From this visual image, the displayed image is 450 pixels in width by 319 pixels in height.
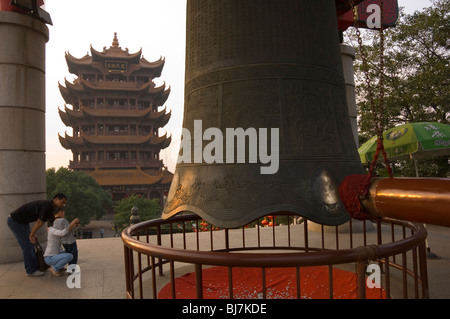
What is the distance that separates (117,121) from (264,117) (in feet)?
88.3

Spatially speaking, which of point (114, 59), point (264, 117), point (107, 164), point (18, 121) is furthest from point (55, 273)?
point (114, 59)

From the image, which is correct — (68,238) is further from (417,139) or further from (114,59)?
(114,59)

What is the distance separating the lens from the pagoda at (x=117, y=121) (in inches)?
1007

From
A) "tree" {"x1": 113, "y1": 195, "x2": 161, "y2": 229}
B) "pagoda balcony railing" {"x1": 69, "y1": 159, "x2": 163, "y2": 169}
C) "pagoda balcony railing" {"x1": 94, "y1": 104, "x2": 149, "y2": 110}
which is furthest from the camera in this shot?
"pagoda balcony railing" {"x1": 94, "y1": 104, "x2": 149, "y2": 110}

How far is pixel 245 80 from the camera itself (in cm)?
200

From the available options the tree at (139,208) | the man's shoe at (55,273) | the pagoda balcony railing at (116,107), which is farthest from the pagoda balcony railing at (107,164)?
the man's shoe at (55,273)

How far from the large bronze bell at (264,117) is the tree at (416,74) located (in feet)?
21.9

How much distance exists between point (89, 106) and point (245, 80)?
28.3 m

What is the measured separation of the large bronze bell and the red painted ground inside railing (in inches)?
54.4

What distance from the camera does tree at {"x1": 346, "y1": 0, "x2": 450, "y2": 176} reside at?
27.0 ft

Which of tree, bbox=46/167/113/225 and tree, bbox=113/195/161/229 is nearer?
tree, bbox=113/195/161/229

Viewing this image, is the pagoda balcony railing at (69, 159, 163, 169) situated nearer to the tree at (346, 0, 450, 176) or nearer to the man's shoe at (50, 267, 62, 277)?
the tree at (346, 0, 450, 176)

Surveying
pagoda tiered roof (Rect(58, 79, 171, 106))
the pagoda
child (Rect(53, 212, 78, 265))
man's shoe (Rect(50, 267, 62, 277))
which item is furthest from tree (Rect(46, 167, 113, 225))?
man's shoe (Rect(50, 267, 62, 277))

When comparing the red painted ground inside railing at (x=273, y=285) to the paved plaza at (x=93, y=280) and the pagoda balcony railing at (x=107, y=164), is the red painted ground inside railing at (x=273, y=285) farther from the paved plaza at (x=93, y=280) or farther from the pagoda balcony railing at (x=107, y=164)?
the pagoda balcony railing at (x=107, y=164)
